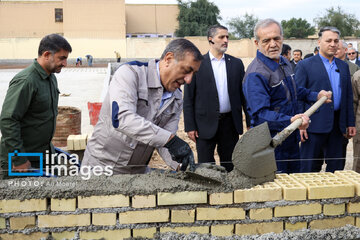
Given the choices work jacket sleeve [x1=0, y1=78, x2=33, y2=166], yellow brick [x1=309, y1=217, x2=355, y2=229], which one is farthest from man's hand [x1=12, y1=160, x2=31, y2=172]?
yellow brick [x1=309, y1=217, x2=355, y2=229]

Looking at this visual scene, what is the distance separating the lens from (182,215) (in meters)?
2.31

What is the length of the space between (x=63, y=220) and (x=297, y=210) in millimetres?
1465

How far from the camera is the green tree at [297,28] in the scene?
185ft

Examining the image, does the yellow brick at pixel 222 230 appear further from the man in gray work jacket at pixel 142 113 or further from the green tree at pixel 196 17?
the green tree at pixel 196 17

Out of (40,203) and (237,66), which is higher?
(237,66)

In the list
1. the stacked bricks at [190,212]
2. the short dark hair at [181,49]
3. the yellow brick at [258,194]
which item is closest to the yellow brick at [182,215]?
the stacked bricks at [190,212]

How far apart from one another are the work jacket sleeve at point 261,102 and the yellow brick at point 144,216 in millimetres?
1148

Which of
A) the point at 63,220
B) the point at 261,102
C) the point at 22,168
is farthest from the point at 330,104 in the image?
the point at 22,168

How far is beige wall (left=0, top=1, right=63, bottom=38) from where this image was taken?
152 ft

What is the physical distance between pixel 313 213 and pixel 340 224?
0.67 feet

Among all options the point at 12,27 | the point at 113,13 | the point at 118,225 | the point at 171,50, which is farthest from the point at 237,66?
the point at 12,27

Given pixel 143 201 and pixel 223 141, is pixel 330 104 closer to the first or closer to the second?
pixel 223 141

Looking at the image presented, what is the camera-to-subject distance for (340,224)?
242cm

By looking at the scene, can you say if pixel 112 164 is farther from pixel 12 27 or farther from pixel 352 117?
pixel 12 27
